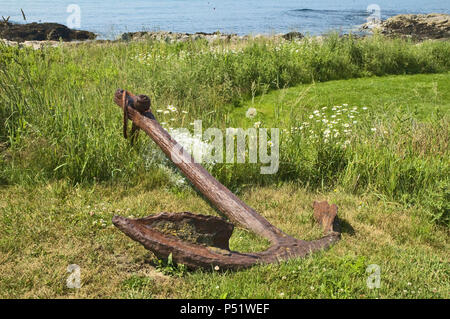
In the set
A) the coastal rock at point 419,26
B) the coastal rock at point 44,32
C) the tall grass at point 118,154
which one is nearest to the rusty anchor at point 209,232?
the tall grass at point 118,154

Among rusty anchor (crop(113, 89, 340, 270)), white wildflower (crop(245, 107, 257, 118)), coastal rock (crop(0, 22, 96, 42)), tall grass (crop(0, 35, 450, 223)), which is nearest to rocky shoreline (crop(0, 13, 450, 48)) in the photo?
coastal rock (crop(0, 22, 96, 42))

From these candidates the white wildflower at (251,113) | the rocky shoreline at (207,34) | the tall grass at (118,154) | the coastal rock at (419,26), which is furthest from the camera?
the coastal rock at (419,26)

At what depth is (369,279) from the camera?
297 cm

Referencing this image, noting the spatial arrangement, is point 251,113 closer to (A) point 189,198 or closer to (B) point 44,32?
(A) point 189,198

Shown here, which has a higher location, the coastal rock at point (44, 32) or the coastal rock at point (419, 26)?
the coastal rock at point (419, 26)

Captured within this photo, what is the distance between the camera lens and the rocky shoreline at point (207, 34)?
45.3 feet

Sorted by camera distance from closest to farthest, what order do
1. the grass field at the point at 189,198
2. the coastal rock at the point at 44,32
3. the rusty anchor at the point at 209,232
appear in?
the rusty anchor at the point at 209,232 < the grass field at the point at 189,198 < the coastal rock at the point at 44,32

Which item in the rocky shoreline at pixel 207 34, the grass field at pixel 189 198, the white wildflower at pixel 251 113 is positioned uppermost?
the rocky shoreline at pixel 207 34

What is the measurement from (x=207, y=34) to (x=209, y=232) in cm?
1831

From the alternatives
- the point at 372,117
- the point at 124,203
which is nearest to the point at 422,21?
the point at 372,117

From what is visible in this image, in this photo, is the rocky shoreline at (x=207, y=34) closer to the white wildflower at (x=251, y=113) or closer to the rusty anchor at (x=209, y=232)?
the white wildflower at (x=251, y=113)

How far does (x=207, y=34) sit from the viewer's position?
783 inches

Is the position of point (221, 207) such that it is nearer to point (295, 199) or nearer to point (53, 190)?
point (295, 199)

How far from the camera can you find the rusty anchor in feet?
8.61
